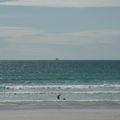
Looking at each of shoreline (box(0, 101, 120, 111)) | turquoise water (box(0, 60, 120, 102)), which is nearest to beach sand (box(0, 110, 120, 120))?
shoreline (box(0, 101, 120, 111))

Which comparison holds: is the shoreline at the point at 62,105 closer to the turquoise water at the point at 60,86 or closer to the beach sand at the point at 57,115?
the beach sand at the point at 57,115

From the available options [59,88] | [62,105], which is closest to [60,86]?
[59,88]

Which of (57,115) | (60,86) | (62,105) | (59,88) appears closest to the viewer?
(57,115)

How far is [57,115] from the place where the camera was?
89.5 feet

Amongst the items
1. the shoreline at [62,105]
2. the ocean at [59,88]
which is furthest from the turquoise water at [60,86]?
the shoreline at [62,105]

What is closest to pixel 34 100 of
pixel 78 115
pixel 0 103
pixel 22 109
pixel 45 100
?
pixel 45 100

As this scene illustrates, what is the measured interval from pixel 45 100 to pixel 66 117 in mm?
8894

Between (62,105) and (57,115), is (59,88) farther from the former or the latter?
(57,115)

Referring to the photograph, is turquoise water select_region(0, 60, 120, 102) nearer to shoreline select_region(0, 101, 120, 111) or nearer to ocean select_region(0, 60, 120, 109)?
ocean select_region(0, 60, 120, 109)

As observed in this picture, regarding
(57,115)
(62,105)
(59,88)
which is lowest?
(57,115)

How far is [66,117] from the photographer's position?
26.5 metres

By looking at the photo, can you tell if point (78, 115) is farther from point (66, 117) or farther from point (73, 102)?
point (73, 102)

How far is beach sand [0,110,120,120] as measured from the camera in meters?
26.2

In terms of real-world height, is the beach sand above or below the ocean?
below
